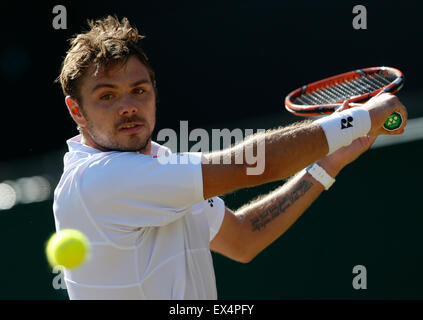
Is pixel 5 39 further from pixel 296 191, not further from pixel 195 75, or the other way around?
pixel 296 191

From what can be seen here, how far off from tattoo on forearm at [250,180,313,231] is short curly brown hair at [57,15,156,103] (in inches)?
30.6

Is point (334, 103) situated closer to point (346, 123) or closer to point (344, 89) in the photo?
point (344, 89)

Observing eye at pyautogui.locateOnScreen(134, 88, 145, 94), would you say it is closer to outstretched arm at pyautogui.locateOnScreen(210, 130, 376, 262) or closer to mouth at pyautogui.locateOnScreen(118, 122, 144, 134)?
mouth at pyautogui.locateOnScreen(118, 122, 144, 134)

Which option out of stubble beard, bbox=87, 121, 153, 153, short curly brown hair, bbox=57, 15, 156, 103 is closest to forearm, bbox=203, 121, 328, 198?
stubble beard, bbox=87, 121, 153, 153

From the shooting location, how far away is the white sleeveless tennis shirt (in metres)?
2.18

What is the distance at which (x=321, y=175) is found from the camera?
2891 mm

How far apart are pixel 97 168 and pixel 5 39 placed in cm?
471

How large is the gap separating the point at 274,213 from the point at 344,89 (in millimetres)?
891

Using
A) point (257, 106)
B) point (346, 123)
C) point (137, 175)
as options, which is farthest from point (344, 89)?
point (257, 106)

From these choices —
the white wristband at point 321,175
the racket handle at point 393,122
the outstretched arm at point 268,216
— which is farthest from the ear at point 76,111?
the racket handle at point 393,122

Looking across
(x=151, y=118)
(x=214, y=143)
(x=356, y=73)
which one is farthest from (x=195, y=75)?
(x=151, y=118)

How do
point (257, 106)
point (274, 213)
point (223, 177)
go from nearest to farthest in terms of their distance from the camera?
point (223, 177)
point (274, 213)
point (257, 106)

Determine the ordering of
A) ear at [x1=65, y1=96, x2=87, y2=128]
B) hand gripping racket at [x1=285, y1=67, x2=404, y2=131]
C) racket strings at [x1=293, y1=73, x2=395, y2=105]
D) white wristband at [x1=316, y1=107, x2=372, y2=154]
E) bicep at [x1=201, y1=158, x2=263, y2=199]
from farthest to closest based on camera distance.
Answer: racket strings at [x1=293, y1=73, x2=395, y2=105], hand gripping racket at [x1=285, y1=67, x2=404, y2=131], ear at [x1=65, y1=96, x2=87, y2=128], white wristband at [x1=316, y1=107, x2=372, y2=154], bicep at [x1=201, y1=158, x2=263, y2=199]

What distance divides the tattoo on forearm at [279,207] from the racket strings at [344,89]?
56cm
